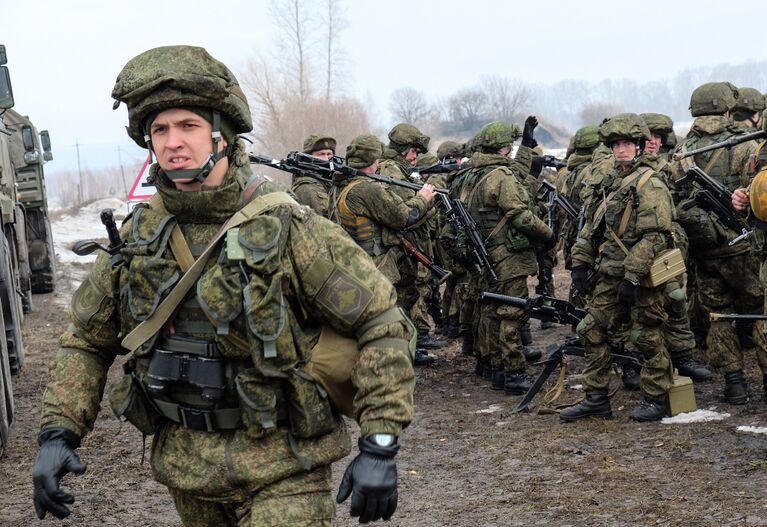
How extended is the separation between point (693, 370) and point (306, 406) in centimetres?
595

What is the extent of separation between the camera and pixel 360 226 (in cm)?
913

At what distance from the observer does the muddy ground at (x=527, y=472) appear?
5.46 meters

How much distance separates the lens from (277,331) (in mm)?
2893

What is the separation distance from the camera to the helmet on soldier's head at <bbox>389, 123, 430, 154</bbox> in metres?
11.0

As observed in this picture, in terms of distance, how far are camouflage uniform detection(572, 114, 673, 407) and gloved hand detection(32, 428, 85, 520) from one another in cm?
446

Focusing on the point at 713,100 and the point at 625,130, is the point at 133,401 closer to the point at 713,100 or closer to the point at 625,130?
the point at 625,130

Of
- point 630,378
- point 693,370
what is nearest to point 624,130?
point 630,378

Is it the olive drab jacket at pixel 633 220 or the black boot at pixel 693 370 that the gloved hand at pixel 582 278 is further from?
the black boot at pixel 693 370

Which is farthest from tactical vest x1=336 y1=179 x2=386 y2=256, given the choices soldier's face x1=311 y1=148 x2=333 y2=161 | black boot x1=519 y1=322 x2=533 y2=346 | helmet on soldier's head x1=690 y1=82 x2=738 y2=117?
helmet on soldier's head x1=690 y1=82 x2=738 y2=117

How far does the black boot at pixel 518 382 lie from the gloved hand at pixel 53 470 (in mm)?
5777

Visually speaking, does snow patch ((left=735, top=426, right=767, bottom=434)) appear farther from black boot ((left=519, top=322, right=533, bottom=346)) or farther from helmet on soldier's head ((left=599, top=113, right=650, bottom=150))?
black boot ((left=519, top=322, right=533, bottom=346))

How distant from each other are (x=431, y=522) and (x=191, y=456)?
8.78 feet

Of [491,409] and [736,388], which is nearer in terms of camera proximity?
[736,388]

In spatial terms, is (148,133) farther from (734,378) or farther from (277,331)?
(734,378)
